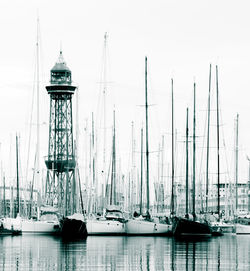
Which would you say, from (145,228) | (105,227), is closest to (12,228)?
(105,227)

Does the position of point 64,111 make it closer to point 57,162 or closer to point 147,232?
point 57,162

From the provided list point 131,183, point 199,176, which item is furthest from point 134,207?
point 199,176

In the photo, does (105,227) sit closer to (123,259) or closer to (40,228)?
(40,228)

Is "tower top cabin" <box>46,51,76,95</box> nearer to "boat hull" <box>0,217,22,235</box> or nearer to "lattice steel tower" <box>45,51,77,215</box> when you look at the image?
"lattice steel tower" <box>45,51,77,215</box>

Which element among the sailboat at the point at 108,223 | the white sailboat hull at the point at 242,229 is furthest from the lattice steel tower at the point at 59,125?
the sailboat at the point at 108,223

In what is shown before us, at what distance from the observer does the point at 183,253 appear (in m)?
49.2

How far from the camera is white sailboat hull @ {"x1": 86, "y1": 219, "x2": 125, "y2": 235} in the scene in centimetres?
7793

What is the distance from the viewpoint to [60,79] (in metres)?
148

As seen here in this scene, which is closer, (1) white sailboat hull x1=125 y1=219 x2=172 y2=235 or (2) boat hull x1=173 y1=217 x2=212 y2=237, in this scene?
(2) boat hull x1=173 y1=217 x2=212 y2=237

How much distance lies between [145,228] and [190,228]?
5.09m

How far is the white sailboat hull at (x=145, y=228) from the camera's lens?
77.6m

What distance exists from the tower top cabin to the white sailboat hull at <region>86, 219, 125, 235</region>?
71.5 metres

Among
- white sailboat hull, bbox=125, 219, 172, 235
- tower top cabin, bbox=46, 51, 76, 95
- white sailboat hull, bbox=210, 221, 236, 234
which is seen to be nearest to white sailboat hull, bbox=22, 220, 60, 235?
white sailboat hull, bbox=125, 219, 172, 235

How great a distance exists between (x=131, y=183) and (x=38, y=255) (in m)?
64.1
